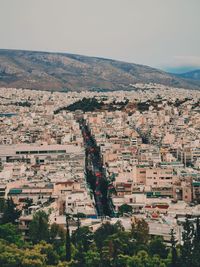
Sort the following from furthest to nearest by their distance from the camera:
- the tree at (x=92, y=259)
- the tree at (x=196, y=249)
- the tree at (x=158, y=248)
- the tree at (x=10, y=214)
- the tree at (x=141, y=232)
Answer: the tree at (x=10, y=214) < the tree at (x=141, y=232) < the tree at (x=158, y=248) < the tree at (x=92, y=259) < the tree at (x=196, y=249)

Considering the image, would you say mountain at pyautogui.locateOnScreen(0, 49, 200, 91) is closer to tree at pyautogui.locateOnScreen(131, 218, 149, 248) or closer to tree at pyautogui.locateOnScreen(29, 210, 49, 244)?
tree at pyautogui.locateOnScreen(29, 210, 49, 244)

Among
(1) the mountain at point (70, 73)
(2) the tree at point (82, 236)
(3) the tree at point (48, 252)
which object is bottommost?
(3) the tree at point (48, 252)

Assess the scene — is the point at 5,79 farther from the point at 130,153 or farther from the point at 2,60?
the point at 130,153

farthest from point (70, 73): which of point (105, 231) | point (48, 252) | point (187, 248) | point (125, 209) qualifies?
point (187, 248)

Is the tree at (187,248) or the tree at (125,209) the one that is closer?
the tree at (187,248)

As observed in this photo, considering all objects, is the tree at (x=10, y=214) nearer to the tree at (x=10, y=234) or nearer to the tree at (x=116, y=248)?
the tree at (x=10, y=234)

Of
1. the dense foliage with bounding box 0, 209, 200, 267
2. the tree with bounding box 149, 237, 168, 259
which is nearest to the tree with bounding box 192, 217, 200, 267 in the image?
the dense foliage with bounding box 0, 209, 200, 267

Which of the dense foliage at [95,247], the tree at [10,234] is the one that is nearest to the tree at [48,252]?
the dense foliage at [95,247]

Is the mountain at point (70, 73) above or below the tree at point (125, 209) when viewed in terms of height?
above

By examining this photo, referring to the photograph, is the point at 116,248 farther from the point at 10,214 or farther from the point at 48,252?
the point at 10,214
